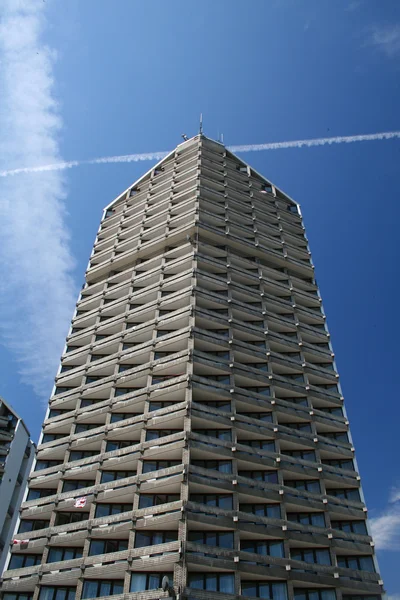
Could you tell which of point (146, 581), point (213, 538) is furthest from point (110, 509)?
point (213, 538)

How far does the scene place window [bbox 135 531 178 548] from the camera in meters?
37.6

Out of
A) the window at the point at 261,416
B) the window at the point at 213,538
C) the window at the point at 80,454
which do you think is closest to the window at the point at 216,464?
the window at the point at 213,538

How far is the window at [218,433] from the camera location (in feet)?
142

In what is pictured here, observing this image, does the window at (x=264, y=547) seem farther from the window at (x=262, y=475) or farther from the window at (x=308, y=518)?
the window at (x=262, y=475)

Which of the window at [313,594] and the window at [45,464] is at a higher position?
the window at [45,464]

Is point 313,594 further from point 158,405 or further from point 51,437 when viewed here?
point 51,437

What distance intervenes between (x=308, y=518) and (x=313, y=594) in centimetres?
542

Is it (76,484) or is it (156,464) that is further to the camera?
(76,484)

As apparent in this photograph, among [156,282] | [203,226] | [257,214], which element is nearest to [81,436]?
[156,282]

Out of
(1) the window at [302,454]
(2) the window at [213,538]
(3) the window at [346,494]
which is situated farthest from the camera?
(1) the window at [302,454]

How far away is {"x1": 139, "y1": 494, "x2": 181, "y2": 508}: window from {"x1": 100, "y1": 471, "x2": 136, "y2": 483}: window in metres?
3.04

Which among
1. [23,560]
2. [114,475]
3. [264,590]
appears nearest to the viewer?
[264,590]

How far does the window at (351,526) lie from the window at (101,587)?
16877mm

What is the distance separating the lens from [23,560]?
41219mm
